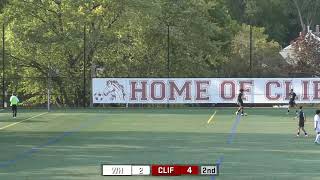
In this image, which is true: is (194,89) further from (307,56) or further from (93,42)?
(307,56)

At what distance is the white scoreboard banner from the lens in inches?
1981

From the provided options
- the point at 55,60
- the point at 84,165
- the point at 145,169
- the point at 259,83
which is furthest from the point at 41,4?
the point at 145,169

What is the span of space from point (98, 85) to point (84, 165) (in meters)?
31.4

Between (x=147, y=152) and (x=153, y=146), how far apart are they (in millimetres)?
2024

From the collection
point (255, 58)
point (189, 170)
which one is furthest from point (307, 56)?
point (189, 170)

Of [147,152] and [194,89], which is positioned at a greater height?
→ [194,89]

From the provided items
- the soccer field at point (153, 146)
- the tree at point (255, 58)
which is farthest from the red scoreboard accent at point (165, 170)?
the tree at point (255, 58)
